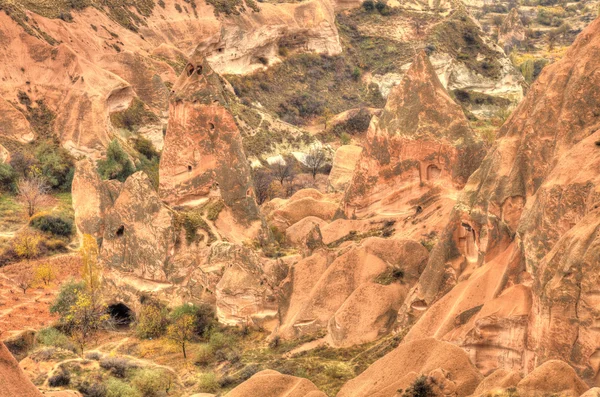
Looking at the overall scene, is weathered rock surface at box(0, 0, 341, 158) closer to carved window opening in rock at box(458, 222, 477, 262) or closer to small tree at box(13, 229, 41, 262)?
small tree at box(13, 229, 41, 262)

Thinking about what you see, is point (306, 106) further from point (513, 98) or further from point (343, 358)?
point (343, 358)

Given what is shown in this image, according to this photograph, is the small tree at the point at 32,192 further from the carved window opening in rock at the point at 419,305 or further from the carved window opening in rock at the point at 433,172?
the carved window opening in rock at the point at 419,305

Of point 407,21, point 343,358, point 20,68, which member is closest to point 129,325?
point 343,358


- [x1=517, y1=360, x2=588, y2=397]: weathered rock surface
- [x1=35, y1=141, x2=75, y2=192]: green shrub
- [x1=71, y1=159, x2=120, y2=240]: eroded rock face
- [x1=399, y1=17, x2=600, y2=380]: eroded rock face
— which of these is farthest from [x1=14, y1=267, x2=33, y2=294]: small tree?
[x1=517, y1=360, x2=588, y2=397]: weathered rock surface

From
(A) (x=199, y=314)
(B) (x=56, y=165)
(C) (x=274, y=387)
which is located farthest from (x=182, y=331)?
(B) (x=56, y=165)

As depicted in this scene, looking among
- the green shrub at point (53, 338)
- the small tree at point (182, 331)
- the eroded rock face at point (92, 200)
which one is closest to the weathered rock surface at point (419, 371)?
the small tree at point (182, 331)

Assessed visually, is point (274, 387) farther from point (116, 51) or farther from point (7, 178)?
point (116, 51)
